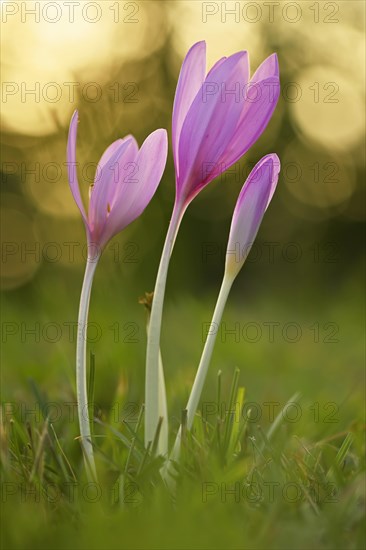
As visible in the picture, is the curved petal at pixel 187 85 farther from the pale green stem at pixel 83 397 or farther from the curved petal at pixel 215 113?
the pale green stem at pixel 83 397

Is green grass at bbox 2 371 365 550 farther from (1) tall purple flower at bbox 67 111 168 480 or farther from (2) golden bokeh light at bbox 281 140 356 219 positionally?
(2) golden bokeh light at bbox 281 140 356 219

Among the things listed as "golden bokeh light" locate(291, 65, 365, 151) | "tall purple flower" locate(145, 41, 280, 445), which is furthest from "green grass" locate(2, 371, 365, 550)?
"golden bokeh light" locate(291, 65, 365, 151)

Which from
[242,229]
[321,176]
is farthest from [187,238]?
[242,229]

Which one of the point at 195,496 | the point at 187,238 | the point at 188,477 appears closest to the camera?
the point at 195,496

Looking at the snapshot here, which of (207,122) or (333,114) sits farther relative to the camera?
(333,114)

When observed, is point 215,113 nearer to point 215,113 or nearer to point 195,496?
point 215,113

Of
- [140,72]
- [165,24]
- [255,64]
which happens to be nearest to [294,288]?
[255,64]
